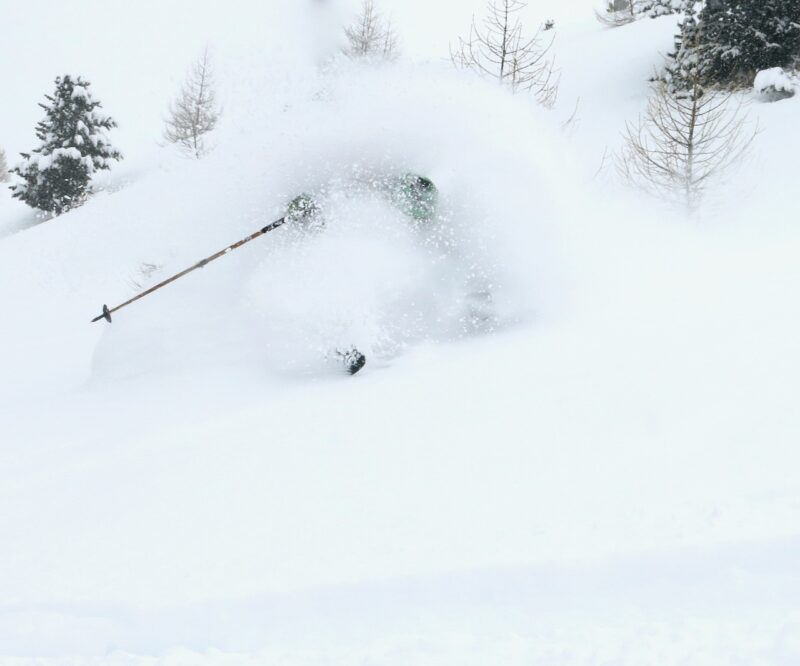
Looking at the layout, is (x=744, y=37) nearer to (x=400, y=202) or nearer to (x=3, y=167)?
(x=400, y=202)

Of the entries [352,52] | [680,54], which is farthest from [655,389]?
[352,52]

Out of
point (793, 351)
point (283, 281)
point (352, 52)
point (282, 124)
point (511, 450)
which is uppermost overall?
point (352, 52)

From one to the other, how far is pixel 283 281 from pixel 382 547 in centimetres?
343

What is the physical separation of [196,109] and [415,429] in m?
22.4

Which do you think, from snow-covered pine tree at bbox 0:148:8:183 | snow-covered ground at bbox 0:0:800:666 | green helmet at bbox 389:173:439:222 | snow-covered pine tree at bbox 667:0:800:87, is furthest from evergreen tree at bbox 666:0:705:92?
snow-covered pine tree at bbox 0:148:8:183

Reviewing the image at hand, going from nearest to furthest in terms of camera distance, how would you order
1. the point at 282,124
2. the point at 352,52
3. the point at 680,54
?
the point at 282,124 → the point at 680,54 → the point at 352,52

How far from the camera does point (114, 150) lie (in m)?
24.1

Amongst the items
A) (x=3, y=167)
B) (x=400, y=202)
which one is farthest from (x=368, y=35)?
(x=3, y=167)

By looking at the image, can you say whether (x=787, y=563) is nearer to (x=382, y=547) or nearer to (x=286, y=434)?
(x=382, y=547)

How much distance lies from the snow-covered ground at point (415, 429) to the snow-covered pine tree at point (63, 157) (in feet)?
52.5

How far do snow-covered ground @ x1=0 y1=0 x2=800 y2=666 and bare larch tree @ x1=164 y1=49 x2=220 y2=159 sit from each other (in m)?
17.0

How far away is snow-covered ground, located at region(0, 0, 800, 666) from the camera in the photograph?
122 inches

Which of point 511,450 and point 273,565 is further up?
point 511,450

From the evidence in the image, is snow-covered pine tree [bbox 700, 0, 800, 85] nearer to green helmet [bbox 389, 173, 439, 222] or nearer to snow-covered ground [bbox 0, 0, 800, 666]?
snow-covered ground [bbox 0, 0, 800, 666]
